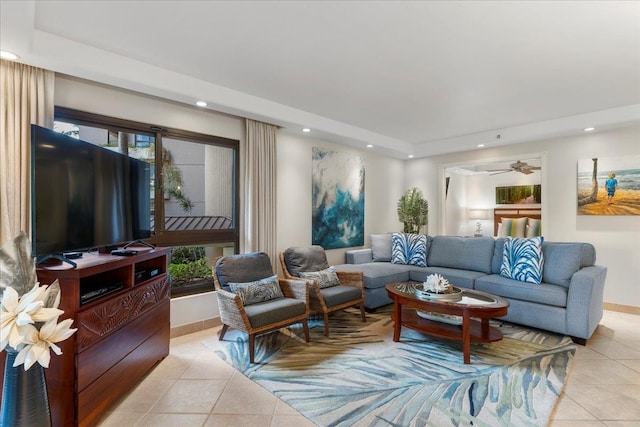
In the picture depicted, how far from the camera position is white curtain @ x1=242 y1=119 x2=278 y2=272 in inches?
152

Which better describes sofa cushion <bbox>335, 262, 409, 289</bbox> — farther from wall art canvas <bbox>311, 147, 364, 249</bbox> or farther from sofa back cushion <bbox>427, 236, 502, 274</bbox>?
wall art canvas <bbox>311, 147, 364, 249</bbox>

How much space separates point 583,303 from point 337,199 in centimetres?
323

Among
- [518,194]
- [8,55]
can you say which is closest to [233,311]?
[8,55]

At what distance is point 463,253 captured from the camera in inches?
180

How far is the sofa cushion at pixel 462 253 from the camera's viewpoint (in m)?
4.36

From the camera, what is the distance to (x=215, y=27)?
2.26m

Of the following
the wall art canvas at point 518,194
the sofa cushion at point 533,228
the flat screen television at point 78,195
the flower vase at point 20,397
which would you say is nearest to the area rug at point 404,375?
the flower vase at point 20,397

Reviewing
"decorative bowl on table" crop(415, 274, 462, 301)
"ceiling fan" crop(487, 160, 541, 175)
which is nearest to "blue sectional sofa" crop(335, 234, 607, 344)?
"decorative bowl on table" crop(415, 274, 462, 301)

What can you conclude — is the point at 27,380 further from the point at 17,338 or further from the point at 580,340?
the point at 580,340

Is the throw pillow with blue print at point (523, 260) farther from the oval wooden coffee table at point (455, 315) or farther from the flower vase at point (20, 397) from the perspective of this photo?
the flower vase at point (20, 397)

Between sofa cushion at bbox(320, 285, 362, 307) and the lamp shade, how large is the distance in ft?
16.9

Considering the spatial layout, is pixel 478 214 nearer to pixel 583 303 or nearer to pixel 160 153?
pixel 583 303

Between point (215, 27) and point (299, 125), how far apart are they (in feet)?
6.22

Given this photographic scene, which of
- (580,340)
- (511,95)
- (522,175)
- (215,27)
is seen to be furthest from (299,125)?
(522,175)
